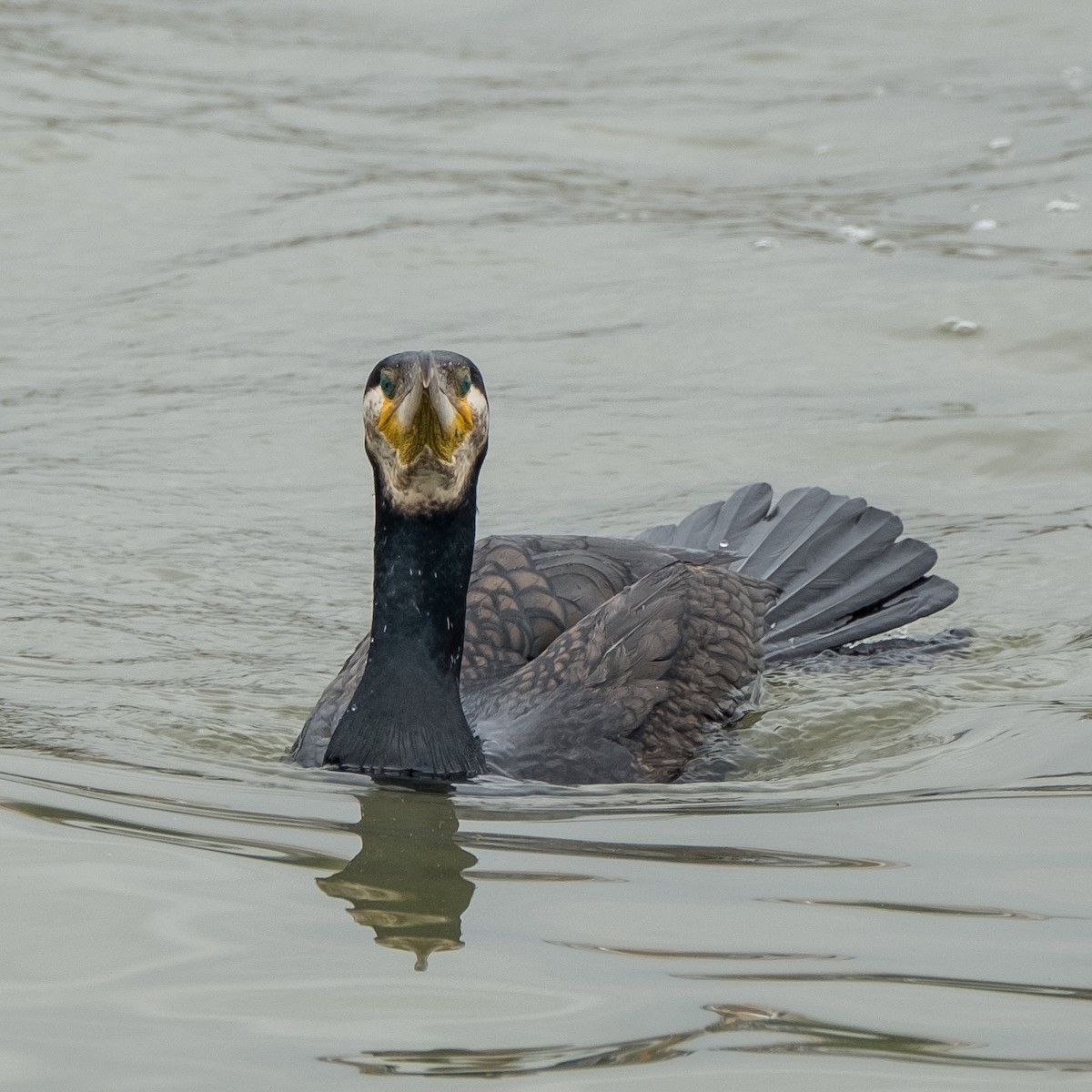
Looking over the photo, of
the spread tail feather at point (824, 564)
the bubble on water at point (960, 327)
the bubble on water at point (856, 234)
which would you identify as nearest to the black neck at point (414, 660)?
the spread tail feather at point (824, 564)

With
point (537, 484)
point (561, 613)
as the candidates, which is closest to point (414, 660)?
point (561, 613)

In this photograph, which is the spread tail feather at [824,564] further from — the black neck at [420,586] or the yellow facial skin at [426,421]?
the yellow facial skin at [426,421]

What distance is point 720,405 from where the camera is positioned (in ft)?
30.2

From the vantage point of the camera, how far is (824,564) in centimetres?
679

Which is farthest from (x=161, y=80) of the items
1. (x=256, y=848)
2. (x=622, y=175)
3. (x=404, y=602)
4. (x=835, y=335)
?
(x=256, y=848)

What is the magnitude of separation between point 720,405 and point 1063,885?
5.06m

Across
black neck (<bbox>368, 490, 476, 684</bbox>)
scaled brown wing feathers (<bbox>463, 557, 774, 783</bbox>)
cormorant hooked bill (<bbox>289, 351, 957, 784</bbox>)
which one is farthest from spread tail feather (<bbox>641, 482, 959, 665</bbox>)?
black neck (<bbox>368, 490, 476, 684</bbox>)

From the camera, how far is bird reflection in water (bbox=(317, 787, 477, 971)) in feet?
13.4

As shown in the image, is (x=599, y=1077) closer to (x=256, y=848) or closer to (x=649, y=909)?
(x=649, y=909)

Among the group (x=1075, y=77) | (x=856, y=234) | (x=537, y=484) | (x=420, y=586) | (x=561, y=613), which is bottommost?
(x=420, y=586)

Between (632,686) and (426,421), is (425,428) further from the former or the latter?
(632,686)

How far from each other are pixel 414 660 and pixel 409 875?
97 centimetres

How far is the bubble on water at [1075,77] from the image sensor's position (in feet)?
43.9

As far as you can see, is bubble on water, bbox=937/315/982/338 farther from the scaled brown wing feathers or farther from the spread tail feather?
the scaled brown wing feathers
